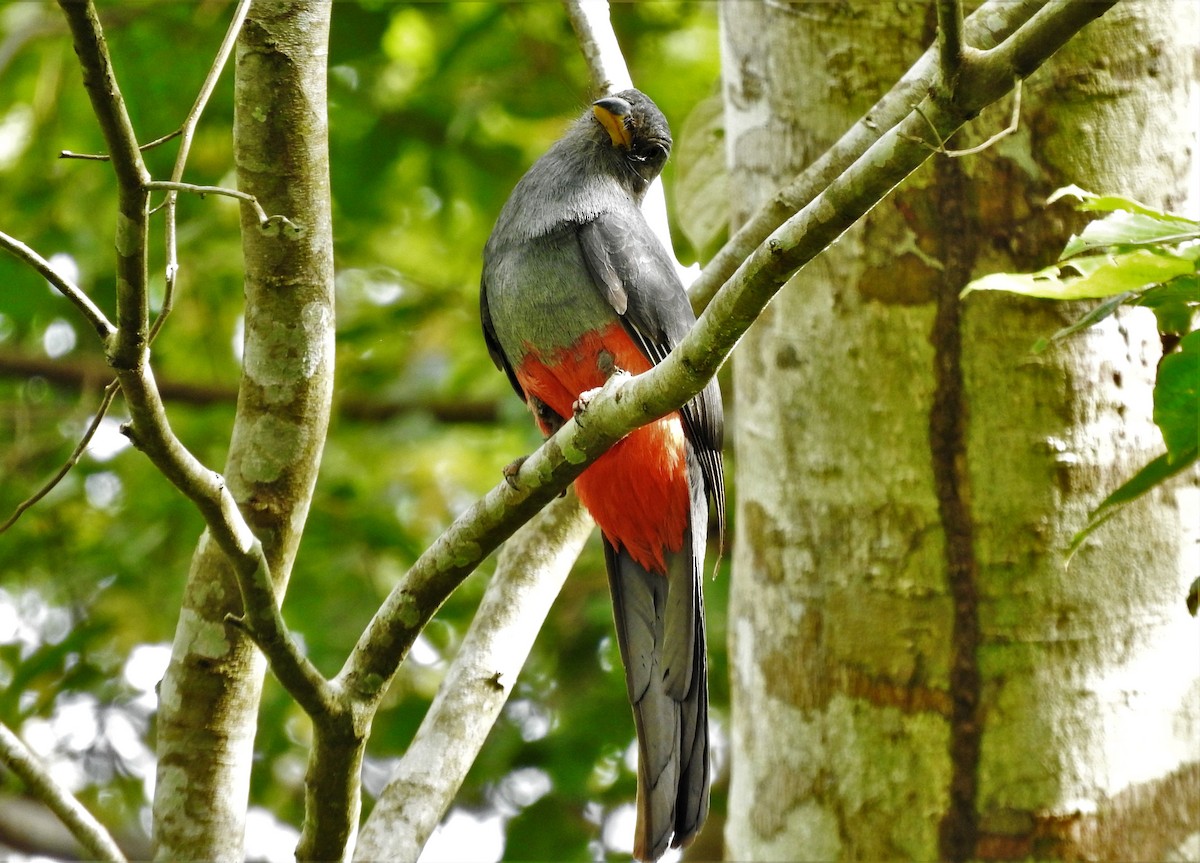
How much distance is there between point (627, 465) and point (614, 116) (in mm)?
991

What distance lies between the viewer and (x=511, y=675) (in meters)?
2.53

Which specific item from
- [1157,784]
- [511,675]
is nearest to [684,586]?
[511,675]

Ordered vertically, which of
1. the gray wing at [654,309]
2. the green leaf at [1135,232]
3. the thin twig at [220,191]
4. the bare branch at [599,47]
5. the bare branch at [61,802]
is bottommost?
the bare branch at [61,802]

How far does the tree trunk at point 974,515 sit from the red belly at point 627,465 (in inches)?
11.1

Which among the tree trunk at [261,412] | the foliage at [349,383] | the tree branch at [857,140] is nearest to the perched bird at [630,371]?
the tree branch at [857,140]

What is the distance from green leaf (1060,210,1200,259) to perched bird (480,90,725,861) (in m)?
1.48

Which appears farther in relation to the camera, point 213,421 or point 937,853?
point 213,421

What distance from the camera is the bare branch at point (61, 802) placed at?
6.27ft

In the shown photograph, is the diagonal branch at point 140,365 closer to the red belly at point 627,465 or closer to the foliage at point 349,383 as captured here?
the red belly at point 627,465

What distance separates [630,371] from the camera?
10.4 feet

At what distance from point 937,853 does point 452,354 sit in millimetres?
3834

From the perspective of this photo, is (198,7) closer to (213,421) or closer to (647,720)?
(213,421)

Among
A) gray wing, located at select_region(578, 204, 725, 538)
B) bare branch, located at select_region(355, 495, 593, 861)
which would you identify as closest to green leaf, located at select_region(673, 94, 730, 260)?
gray wing, located at select_region(578, 204, 725, 538)

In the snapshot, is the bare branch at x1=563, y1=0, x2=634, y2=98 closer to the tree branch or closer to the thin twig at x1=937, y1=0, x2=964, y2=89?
the tree branch
